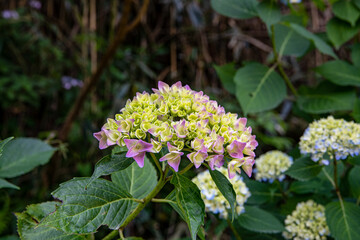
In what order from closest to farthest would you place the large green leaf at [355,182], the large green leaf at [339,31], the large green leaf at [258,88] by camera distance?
the large green leaf at [355,182]
the large green leaf at [258,88]
the large green leaf at [339,31]

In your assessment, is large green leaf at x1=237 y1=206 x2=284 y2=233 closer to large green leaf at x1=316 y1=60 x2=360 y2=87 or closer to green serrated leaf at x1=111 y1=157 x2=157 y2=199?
green serrated leaf at x1=111 y1=157 x2=157 y2=199

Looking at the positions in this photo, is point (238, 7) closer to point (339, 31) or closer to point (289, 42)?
point (289, 42)

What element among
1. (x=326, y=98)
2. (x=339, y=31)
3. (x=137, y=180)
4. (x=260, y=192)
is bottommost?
(x=260, y=192)

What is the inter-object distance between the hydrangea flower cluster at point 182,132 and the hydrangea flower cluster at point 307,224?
1.37 feet

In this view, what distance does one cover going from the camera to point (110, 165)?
573 mm

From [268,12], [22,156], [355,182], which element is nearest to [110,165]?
[22,156]

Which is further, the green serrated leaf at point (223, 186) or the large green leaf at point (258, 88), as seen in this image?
the large green leaf at point (258, 88)

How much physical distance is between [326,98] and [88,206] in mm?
1108

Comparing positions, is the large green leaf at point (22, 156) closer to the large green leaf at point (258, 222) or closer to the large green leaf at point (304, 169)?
the large green leaf at point (258, 222)

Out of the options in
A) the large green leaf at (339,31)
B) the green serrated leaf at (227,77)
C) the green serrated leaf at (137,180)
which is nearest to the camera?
the green serrated leaf at (137,180)

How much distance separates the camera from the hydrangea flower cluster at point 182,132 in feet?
1.82

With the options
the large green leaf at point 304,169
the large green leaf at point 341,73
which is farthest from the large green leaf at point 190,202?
the large green leaf at point 341,73

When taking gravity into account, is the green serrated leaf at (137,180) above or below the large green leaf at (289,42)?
below

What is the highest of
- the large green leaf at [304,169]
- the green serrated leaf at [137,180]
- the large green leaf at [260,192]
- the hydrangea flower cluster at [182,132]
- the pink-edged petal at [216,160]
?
the hydrangea flower cluster at [182,132]
